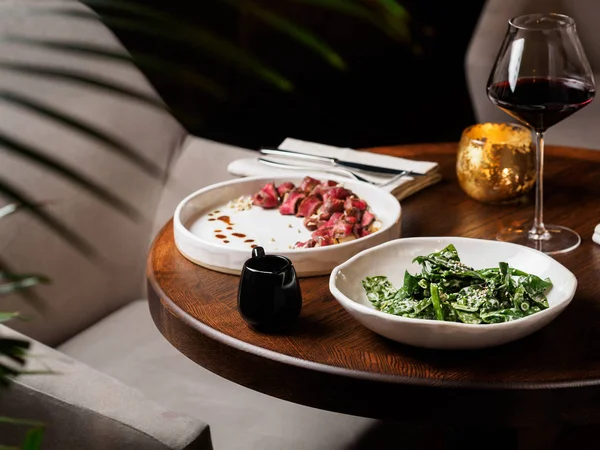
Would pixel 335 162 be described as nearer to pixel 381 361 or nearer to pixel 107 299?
pixel 107 299

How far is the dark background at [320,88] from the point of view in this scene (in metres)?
3.72

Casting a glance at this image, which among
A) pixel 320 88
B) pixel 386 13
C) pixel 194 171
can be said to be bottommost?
pixel 320 88

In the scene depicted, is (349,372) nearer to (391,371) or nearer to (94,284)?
(391,371)

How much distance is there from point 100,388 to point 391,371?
1.38ft

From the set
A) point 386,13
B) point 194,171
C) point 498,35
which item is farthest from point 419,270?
point 498,35

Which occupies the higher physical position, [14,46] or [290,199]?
[14,46]

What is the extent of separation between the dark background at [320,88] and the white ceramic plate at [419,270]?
247cm

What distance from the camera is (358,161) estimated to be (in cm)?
159

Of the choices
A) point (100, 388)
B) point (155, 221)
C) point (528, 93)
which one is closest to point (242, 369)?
point (100, 388)

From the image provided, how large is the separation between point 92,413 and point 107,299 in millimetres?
715

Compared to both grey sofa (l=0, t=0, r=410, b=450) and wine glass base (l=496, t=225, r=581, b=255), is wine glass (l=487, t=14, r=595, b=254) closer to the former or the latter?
wine glass base (l=496, t=225, r=581, b=255)

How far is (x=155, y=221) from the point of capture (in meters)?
1.91

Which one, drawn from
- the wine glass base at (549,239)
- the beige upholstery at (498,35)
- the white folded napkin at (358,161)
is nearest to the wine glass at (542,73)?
the wine glass base at (549,239)

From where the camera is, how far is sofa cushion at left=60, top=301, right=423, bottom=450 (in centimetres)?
123
